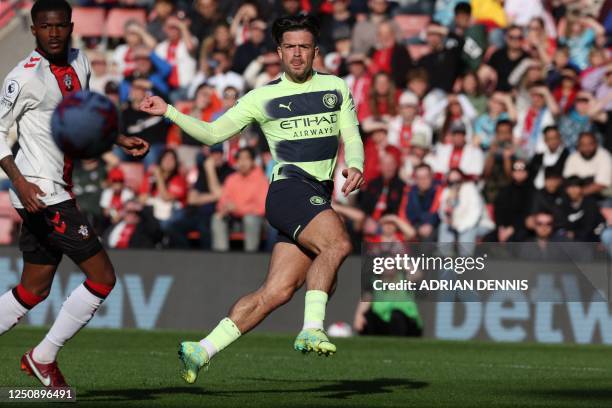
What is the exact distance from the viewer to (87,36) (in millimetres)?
25344

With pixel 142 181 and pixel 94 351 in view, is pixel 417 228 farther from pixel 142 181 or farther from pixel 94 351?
pixel 94 351

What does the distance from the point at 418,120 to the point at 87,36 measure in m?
7.21

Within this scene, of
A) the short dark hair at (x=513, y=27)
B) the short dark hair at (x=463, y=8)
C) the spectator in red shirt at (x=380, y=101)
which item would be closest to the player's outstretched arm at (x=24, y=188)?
the spectator in red shirt at (x=380, y=101)

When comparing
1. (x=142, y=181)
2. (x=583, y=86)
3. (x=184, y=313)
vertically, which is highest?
(x=583, y=86)

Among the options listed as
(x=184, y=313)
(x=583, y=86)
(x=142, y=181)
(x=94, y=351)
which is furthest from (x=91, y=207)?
(x=583, y=86)

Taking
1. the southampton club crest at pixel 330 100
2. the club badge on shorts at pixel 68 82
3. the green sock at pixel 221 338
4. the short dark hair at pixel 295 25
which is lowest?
the green sock at pixel 221 338

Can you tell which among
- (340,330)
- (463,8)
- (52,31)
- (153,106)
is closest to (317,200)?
(153,106)

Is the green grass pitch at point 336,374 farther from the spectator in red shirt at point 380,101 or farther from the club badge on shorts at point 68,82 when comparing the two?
the spectator in red shirt at point 380,101

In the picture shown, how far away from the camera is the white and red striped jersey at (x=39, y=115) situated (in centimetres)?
927

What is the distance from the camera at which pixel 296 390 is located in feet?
34.9

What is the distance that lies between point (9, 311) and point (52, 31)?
77.2 inches

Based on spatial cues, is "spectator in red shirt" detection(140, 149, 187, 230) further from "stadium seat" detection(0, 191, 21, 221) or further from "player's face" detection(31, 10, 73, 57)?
"player's face" detection(31, 10, 73, 57)

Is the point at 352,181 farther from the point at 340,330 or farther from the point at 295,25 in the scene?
the point at 340,330

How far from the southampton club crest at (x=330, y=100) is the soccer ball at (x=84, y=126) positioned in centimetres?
173
